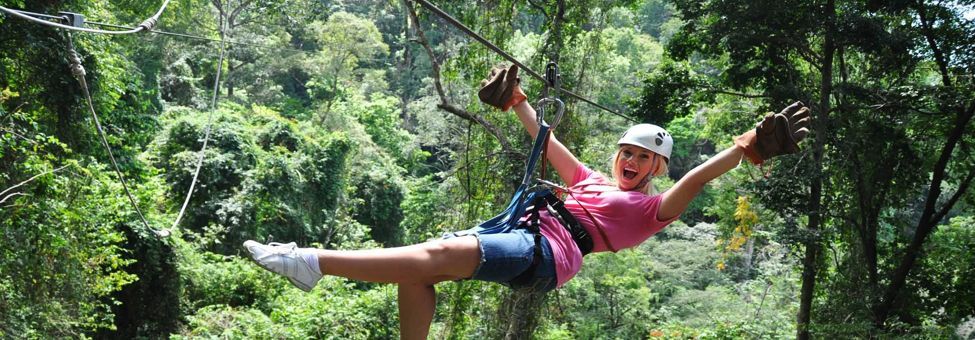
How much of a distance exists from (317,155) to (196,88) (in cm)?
601

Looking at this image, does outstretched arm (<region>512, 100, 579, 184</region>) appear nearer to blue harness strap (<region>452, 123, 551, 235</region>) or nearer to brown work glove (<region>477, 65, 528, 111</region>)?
brown work glove (<region>477, 65, 528, 111</region>)

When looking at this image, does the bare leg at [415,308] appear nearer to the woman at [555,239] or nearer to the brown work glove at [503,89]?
the woman at [555,239]

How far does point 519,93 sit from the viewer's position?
10.5 feet

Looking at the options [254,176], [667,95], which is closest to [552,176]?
[667,95]

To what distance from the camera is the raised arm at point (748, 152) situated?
2607 mm

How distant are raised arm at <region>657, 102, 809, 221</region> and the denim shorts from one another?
407mm

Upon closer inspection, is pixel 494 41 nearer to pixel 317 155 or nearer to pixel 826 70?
pixel 826 70

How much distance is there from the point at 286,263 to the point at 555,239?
808mm

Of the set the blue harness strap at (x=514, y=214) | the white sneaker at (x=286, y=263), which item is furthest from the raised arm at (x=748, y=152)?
the white sneaker at (x=286, y=263)

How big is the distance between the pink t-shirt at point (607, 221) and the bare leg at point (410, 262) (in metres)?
0.31

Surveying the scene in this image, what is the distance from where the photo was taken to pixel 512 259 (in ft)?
8.08

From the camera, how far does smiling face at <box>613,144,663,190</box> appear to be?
9.29 feet

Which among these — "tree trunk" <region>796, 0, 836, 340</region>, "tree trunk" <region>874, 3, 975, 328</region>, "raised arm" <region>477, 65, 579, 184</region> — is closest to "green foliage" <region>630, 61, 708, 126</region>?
"tree trunk" <region>796, 0, 836, 340</region>

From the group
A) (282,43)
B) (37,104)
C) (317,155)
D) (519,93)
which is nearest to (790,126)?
(519,93)
